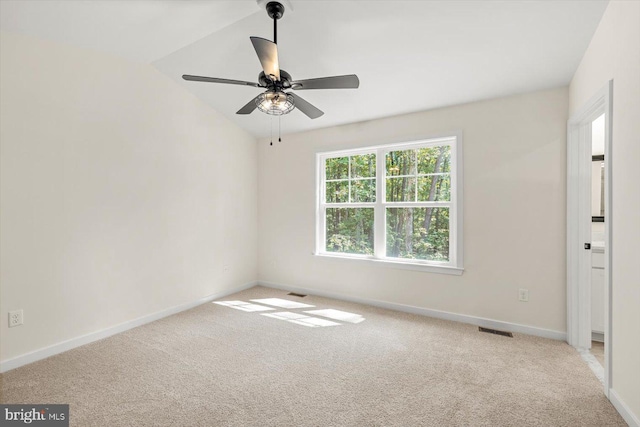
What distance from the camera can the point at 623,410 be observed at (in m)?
1.80

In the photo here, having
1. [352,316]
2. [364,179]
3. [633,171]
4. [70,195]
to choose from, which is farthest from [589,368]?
[70,195]

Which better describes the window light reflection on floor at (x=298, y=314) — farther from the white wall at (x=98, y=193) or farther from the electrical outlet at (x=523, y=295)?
the electrical outlet at (x=523, y=295)

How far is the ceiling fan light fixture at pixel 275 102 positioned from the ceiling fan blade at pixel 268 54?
0.14 metres

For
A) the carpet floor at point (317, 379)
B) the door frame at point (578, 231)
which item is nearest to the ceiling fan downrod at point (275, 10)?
the carpet floor at point (317, 379)

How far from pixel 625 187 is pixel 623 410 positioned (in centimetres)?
132

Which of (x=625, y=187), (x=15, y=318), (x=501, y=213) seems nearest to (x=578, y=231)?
(x=501, y=213)

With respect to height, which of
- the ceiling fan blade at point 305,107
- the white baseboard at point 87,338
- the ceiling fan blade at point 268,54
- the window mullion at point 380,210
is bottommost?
the white baseboard at point 87,338

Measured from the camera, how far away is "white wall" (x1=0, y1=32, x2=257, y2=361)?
2.40m

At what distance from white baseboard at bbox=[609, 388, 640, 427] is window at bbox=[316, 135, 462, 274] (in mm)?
1519

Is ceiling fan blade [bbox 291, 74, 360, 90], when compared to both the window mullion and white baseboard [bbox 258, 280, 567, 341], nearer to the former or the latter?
the window mullion

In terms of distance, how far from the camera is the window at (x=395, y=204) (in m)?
3.48

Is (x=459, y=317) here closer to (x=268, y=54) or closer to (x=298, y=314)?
(x=298, y=314)

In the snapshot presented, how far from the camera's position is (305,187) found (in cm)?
444

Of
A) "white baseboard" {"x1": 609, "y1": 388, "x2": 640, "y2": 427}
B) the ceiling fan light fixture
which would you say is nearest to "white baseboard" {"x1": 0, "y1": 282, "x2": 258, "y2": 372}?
the ceiling fan light fixture
